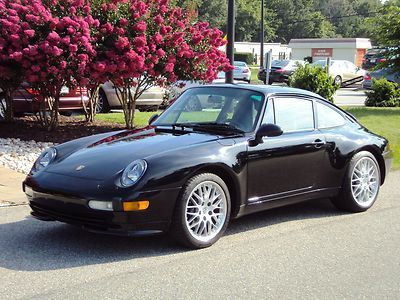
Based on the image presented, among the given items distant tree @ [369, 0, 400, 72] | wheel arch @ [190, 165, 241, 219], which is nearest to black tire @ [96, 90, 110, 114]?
distant tree @ [369, 0, 400, 72]

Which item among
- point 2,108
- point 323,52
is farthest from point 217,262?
point 323,52

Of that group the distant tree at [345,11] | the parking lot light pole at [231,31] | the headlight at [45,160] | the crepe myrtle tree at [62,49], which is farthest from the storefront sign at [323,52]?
the distant tree at [345,11]

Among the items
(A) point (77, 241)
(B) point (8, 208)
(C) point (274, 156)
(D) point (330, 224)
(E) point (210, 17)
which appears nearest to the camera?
(A) point (77, 241)

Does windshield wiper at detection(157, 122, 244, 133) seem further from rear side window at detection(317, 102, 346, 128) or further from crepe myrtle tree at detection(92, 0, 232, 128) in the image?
crepe myrtle tree at detection(92, 0, 232, 128)

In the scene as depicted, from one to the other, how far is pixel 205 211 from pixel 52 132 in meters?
6.38

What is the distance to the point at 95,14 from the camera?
10148 mm

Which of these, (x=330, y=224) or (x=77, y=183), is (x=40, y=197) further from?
(x=330, y=224)

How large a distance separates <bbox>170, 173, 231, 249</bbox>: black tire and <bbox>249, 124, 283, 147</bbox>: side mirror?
0.62 meters

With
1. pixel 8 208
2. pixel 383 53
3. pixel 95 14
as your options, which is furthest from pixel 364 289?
pixel 383 53

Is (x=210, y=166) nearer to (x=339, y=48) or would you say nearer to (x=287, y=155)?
(x=287, y=155)

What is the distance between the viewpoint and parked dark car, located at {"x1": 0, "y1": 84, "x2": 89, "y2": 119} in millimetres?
11117

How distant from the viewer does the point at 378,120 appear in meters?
14.0

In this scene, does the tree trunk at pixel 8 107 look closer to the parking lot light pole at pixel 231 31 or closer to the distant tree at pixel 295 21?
the parking lot light pole at pixel 231 31

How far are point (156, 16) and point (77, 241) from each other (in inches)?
240
